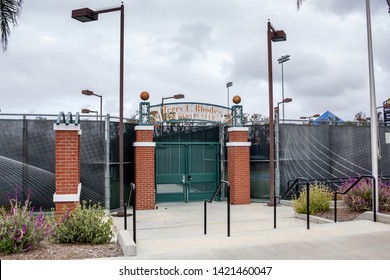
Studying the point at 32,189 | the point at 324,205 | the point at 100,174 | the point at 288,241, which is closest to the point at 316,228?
the point at 288,241

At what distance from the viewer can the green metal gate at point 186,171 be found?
48.2 feet

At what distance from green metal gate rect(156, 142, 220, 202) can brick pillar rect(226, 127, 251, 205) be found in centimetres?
97

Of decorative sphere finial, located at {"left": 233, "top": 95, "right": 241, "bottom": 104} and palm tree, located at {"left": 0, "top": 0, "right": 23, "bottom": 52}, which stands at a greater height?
palm tree, located at {"left": 0, "top": 0, "right": 23, "bottom": 52}

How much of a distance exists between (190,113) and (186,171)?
2239 mm

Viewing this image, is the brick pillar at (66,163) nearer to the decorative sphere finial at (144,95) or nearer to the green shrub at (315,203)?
the decorative sphere finial at (144,95)

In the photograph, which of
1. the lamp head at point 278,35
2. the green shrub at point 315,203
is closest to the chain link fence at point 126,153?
the lamp head at point 278,35

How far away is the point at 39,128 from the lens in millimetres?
11859

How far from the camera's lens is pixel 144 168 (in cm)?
1327

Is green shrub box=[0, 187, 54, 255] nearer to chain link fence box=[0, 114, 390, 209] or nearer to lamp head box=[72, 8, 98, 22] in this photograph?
chain link fence box=[0, 114, 390, 209]

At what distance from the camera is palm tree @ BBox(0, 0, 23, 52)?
12578mm

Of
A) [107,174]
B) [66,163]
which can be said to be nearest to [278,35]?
[107,174]

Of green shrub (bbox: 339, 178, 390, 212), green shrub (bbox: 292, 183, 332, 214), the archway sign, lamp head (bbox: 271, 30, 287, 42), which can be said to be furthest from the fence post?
green shrub (bbox: 339, 178, 390, 212)

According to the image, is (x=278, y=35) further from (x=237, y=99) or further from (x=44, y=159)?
(x=44, y=159)
